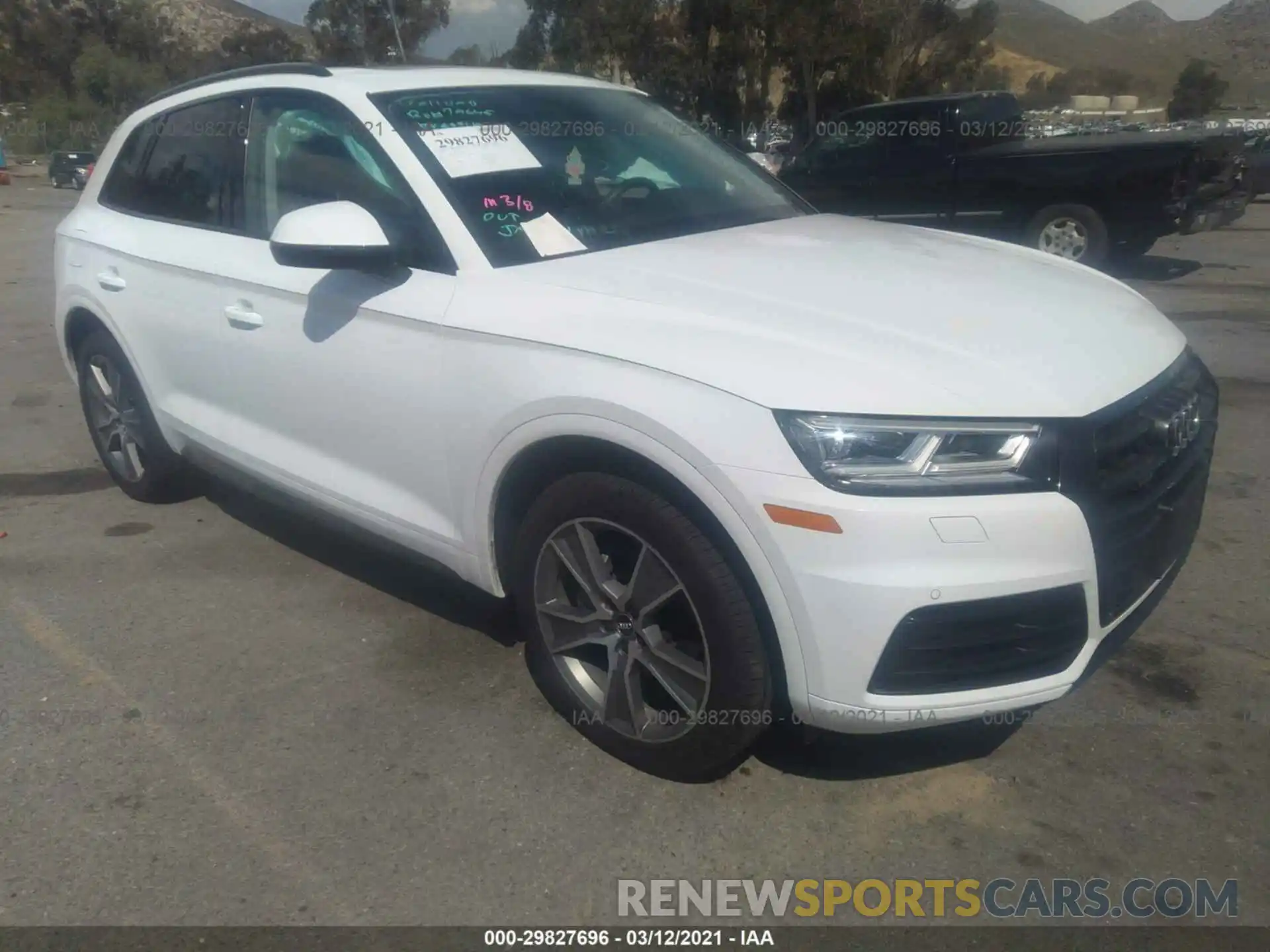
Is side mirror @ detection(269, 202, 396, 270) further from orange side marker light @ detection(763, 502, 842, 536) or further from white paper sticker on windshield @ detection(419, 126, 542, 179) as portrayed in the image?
orange side marker light @ detection(763, 502, 842, 536)

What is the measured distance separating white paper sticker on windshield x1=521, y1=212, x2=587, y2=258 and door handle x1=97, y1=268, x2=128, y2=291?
6.85 feet

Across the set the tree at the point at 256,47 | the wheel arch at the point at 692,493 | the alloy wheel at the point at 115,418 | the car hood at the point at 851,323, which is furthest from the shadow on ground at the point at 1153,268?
the tree at the point at 256,47

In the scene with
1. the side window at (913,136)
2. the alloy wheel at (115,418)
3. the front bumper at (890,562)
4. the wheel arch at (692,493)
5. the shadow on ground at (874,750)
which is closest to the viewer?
the front bumper at (890,562)

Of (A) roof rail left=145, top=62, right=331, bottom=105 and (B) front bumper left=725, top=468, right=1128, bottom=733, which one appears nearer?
(B) front bumper left=725, top=468, right=1128, bottom=733

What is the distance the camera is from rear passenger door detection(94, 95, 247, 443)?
13.1ft

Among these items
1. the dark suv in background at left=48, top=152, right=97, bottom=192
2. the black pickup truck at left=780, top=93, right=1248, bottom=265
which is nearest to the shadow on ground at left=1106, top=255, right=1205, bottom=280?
the black pickup truck at left=780, top=93, right=1248, bottom=265

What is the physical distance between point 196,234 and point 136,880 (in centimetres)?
237

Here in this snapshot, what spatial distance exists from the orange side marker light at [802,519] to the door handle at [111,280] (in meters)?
3.18

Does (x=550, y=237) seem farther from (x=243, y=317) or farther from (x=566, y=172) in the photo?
(x=243, y=317)

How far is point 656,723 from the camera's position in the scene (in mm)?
2914

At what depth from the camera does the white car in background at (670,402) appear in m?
2.38

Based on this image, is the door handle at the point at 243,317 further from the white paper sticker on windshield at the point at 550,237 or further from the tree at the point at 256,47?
the tree at the point at 256,47

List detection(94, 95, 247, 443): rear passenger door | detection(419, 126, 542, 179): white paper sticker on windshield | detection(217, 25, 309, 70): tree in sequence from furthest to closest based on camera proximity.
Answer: detection(217, 25, 309, 70): tree, detection(94, 95, 247, 443): rear passenger door, detection(419, 126, 542, 179): white paper sticker on windshield

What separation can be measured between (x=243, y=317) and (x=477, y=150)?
101 cm
